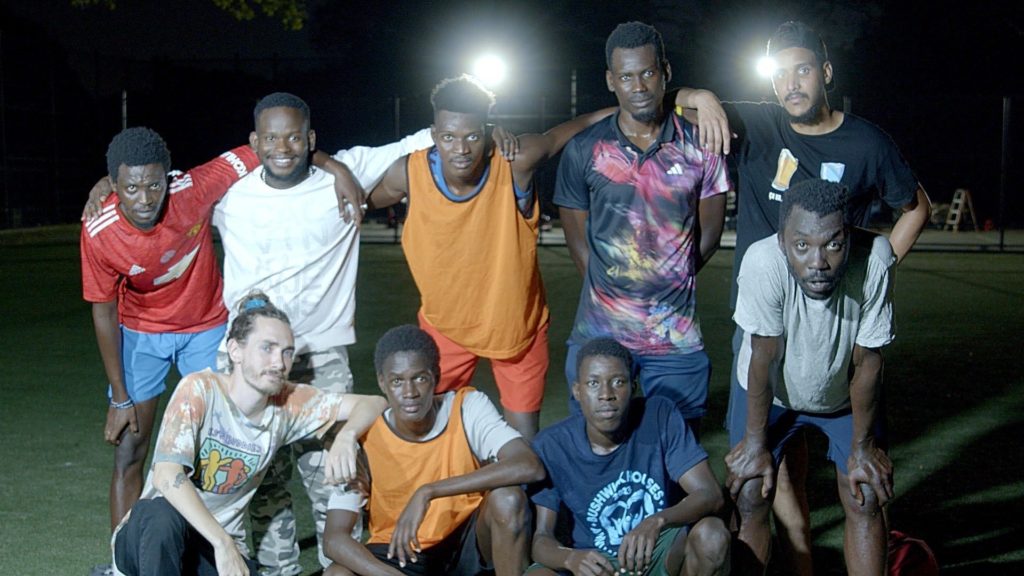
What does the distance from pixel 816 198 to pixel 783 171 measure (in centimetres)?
88

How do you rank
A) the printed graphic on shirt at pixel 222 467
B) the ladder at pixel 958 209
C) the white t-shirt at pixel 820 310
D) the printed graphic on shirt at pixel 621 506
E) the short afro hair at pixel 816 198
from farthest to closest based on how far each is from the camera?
the ladder at pixel 958 209
the printed graphic on shirt at pixel 222 467
the printed graphic on shirt at pixel 621 506
the white t-shirt at pixel 820 310
the short afro hair at pixel 816 198

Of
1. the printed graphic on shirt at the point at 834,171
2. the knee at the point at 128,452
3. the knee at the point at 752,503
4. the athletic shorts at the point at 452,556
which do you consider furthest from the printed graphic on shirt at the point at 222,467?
the printed graphic on shirt at the point at 834,171

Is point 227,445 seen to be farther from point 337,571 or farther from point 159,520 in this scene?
point 337,571

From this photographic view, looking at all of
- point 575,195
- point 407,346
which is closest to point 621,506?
point 407,346

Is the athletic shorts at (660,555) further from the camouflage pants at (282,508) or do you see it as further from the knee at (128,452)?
the knee at (128,452)

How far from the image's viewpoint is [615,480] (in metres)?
4.49

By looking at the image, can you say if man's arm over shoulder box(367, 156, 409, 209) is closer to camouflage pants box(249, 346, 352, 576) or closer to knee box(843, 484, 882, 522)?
camouflage pants box(249, 346, 352, 576)

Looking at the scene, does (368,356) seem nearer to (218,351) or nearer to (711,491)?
(218,351)

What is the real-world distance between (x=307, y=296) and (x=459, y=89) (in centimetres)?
115

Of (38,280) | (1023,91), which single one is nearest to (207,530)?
(38,280)

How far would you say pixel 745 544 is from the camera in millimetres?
4363

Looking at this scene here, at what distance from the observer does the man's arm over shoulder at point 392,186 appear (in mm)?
5258

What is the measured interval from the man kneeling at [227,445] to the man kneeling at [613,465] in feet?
2.59

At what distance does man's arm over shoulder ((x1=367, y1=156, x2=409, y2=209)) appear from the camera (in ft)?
17.3
